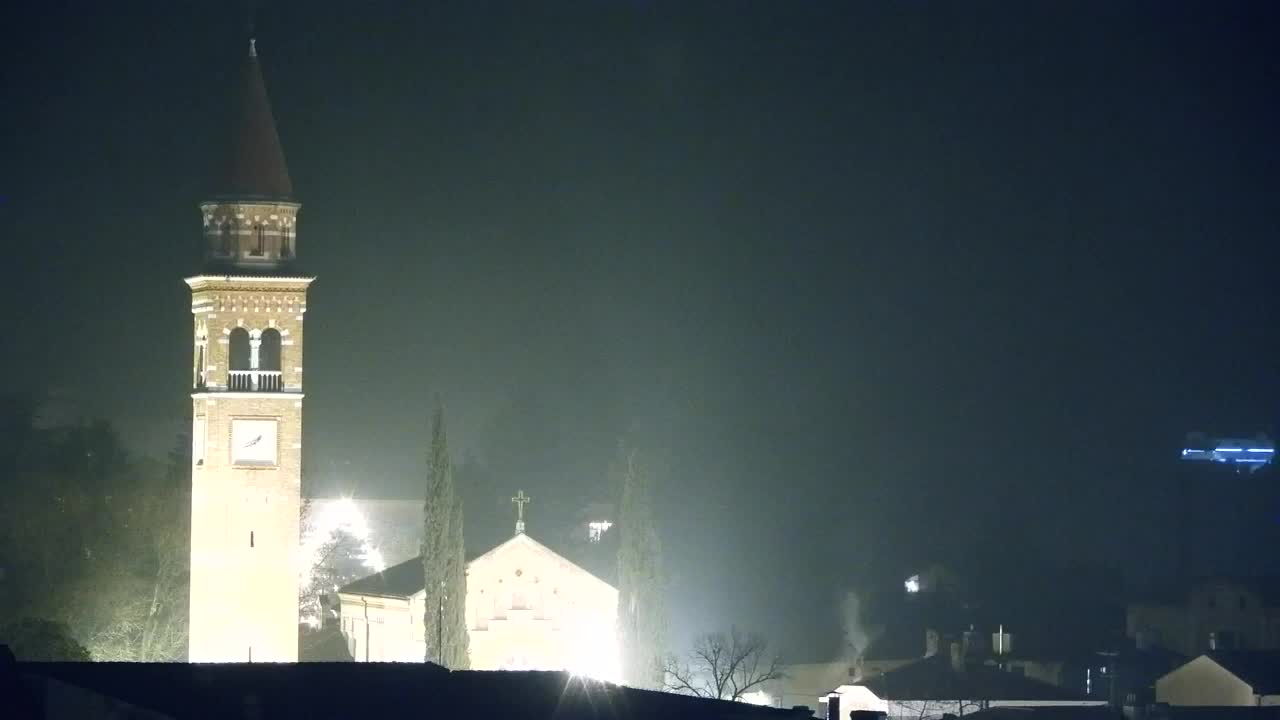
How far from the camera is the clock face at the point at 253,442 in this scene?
76125mm

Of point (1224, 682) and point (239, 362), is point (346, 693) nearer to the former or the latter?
point (239, 362)

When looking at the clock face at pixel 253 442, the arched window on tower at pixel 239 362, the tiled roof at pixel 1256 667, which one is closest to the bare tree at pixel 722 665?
the tiled roof at pixel 1256 667

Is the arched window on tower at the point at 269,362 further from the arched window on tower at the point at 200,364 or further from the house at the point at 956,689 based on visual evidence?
the house at the point at 956,689

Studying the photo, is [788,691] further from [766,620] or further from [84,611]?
[84,611]

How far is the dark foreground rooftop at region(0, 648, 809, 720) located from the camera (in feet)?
103

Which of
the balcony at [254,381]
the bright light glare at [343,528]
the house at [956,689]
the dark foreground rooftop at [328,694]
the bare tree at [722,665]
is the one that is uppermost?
the bright light glare at [343,528]

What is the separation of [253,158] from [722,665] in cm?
2559

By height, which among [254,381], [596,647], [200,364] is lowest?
[596,647]

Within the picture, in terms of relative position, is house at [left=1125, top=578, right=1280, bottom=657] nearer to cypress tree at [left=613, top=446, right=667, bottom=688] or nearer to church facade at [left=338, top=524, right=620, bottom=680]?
cypress tree at [left=613, top=446, right=667, bottom=688]

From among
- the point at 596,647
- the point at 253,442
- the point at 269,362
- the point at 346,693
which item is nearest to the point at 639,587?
the point at 596,647

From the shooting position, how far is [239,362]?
263 ft

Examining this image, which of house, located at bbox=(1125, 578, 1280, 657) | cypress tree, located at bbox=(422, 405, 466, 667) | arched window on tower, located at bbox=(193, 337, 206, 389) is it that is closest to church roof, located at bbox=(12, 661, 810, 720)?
arched window on tower, located at bbox=(193, 337, 206, 389)

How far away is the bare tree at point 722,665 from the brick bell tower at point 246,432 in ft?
43.3

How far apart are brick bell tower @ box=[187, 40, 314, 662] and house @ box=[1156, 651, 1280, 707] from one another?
78.1 feet
